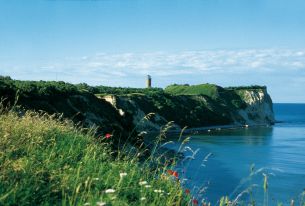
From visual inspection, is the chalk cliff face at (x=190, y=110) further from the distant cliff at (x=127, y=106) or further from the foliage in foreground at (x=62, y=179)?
the foliage in foreground at (x=62, y=179)

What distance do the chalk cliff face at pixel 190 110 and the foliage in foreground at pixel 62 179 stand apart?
336 feet

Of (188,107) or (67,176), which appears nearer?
(67,176)

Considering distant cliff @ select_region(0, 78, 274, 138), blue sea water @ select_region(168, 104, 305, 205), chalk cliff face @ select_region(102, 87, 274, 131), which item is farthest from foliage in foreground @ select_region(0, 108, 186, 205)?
chalk cliff face @ select_region(102, 87, 274, 131)

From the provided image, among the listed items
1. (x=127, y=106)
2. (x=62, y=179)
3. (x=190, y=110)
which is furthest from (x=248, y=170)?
(x=190, y=110)

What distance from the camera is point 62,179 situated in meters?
8.39

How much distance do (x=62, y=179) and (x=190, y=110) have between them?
158100 mm

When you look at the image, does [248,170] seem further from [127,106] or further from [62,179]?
[127,106]

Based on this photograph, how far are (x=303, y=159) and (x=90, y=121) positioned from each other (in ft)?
100

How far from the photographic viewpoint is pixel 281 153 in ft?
260

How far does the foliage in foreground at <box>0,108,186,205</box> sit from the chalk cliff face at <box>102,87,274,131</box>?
336 ft

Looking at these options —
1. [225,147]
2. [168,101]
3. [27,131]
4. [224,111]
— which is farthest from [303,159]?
[224,111]

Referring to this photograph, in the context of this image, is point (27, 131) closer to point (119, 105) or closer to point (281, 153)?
point (281, 153)

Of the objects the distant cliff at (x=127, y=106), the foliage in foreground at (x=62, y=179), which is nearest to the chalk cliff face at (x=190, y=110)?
the distant cliff at (x=127, y=106)

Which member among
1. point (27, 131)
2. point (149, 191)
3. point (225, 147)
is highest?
point (27, 131)
